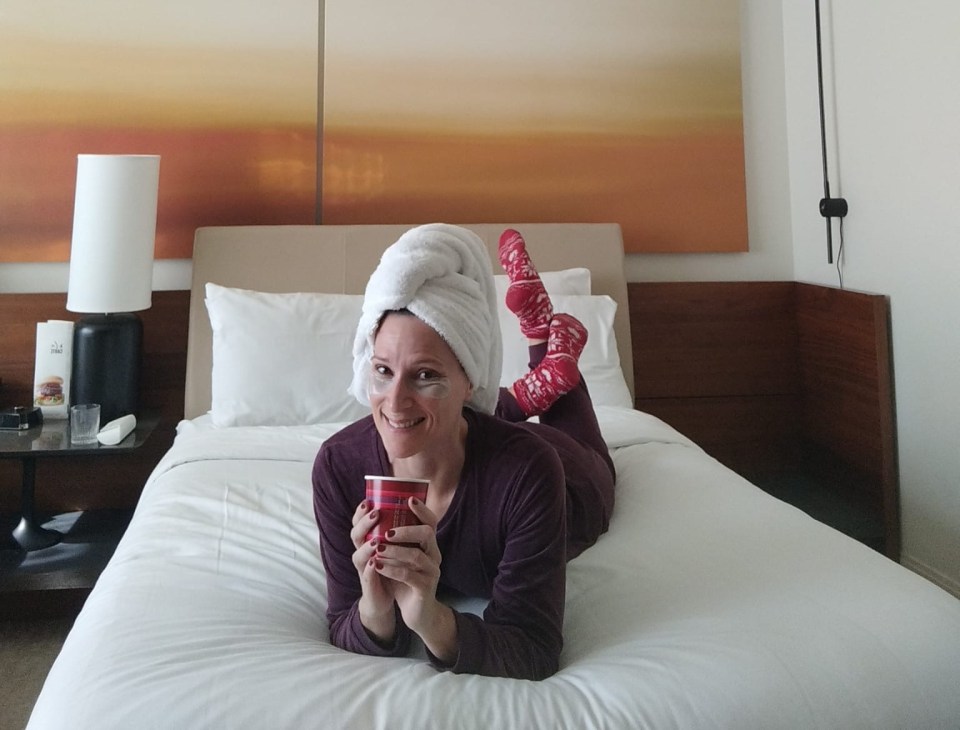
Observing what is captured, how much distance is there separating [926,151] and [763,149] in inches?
32.5

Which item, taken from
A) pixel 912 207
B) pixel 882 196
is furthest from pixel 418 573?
pixel 882 196

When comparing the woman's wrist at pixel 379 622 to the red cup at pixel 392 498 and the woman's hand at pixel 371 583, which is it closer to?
the woman's hand at pixel 371 583

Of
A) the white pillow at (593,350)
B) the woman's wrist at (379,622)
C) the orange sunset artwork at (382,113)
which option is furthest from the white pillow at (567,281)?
the woman's wrist at (379,622)

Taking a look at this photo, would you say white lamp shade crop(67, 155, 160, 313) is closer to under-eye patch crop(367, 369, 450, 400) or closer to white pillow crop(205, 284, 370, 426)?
white pillow crop(205, 284, 370, 426)

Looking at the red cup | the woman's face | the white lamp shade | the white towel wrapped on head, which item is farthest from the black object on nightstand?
the red cup

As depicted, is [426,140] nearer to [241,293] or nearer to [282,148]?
[282,148]

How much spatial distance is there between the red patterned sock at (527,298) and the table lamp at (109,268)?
1.19 metres

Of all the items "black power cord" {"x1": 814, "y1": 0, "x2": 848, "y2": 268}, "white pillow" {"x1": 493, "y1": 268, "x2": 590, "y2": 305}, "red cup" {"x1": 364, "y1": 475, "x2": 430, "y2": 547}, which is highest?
"black power cord" {"x1": 814, "y1": 0, "x2": 848, "y2": 268}

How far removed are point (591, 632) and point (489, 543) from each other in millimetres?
207

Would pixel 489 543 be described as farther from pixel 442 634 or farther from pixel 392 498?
pixel 392 498

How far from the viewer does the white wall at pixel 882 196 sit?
2.35 metres

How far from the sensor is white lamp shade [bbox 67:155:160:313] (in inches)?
96.9

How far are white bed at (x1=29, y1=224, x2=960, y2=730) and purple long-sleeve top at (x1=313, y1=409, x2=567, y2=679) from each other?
0.14 ft

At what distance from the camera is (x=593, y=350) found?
2.60 metres
